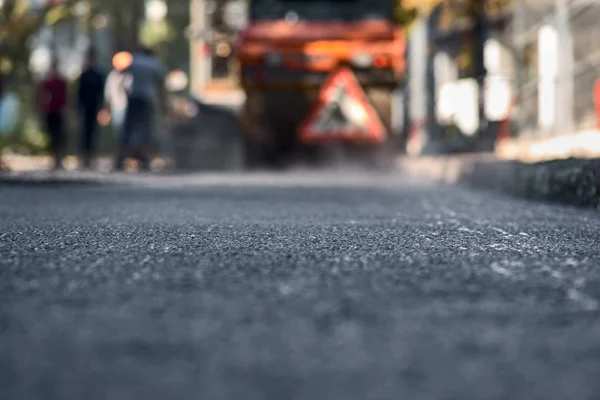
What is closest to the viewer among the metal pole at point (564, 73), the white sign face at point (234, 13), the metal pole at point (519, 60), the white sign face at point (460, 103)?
the metal pole at point (564, 73)

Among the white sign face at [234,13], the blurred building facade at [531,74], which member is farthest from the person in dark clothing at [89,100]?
the white sign face at [234,13]

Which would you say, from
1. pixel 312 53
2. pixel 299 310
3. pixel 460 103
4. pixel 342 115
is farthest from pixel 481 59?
pixel 299 310

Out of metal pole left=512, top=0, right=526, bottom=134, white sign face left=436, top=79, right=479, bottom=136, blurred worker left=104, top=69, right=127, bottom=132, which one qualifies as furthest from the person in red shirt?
metal pole left=512, top=0, right=526, bottom=134

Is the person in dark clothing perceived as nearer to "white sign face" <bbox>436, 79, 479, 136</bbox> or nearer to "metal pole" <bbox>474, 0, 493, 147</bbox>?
"white sign face" <bbox>436, 79, 479, 136</bbox>

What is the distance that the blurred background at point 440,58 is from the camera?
1424 centimetres

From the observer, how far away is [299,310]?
269 centimetres

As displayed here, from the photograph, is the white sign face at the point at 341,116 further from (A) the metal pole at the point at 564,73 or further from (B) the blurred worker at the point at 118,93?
(A) the metal pole at the point at 564,73

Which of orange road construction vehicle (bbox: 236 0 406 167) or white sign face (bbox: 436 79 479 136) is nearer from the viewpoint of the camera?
orange road construction vehicle (bbox: 236 0 406 167)

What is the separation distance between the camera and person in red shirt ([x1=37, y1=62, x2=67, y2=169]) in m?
15.7

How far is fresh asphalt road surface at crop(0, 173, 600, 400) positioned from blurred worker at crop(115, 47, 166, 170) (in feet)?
32.8

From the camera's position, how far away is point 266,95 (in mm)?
15711

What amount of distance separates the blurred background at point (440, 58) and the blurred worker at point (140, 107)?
406 millimetres

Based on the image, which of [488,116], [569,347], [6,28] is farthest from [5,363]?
[6,28]

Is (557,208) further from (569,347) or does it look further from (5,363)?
(5,363)
